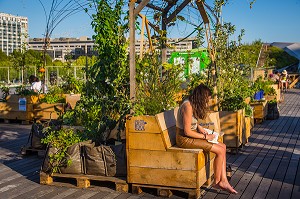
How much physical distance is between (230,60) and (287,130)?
3.01m

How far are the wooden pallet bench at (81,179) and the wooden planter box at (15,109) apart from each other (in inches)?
259

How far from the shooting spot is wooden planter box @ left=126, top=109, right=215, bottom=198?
5.36m

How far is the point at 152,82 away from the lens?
6.73m

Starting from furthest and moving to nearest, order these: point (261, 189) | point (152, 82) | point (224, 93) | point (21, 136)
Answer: point (21, 136) → point (224, 93) → point (152, 82) → point (261, 189)

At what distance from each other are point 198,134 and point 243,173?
5.04ft

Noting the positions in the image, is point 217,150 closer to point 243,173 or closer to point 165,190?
point 165,190

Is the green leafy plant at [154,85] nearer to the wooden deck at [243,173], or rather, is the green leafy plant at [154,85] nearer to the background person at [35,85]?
the wooden deck at [243,173]

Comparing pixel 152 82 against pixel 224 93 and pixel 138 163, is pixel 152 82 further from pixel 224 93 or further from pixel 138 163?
pixel 224 93

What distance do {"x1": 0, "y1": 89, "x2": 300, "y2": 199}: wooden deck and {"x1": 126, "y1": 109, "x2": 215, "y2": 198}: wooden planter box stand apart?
0.24 m

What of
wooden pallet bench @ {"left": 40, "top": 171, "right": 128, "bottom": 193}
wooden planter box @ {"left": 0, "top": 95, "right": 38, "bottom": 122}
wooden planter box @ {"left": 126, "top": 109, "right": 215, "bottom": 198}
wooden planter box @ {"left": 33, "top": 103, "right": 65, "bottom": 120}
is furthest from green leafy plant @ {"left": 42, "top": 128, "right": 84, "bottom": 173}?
wooden planter box @ {"left": 0, "top": 95, "right": 38, "bottom": 122}

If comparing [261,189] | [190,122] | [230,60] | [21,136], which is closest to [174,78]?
[190,122]

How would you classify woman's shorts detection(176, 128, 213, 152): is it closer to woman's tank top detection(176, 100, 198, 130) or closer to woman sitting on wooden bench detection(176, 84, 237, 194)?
woman sitting on wooden bench detection(176, 84, 237, 194)

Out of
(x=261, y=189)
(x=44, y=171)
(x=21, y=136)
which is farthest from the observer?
(x=21, y=136)

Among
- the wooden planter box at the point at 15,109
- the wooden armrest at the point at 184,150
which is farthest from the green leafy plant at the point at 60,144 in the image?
the wooden planter box at the point at 15,109
